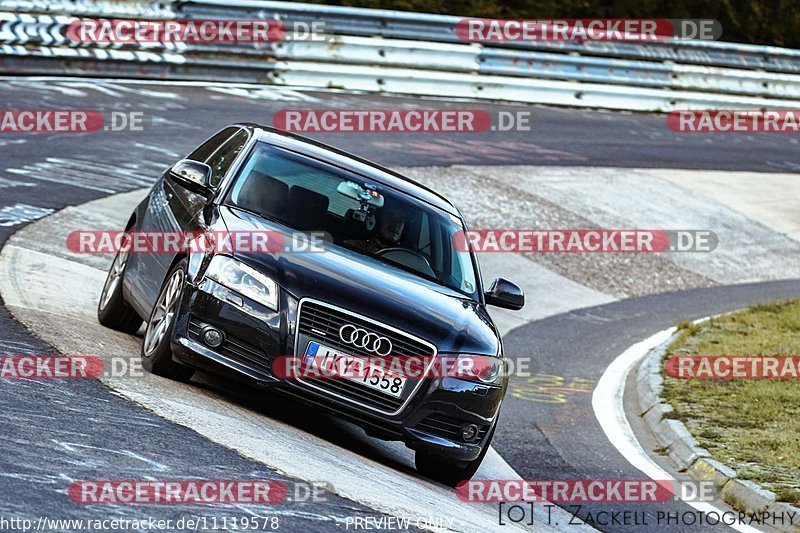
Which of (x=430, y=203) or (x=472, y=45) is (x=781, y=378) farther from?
(x=472, y=45)

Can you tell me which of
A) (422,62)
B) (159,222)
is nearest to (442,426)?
(159,222)

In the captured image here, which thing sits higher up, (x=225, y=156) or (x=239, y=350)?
(x=225, y=156)

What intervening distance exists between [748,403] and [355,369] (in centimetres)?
490

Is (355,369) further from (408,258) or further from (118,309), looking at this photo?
(118,309)

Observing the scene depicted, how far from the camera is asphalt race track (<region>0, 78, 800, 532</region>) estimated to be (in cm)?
613

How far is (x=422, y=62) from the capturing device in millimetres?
23938

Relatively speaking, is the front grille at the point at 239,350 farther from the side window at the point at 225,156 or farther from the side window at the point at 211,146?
the side window at the point at 211,146

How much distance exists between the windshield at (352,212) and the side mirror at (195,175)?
20cm

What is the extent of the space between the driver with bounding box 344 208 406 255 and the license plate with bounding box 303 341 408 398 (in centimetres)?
110

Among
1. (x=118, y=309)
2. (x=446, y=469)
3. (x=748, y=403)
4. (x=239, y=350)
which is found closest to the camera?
(x=239, y=350)

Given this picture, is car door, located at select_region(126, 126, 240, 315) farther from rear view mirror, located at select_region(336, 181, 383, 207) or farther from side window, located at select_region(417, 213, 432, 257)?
side window, located at select_region(417, 213, 432, 257)

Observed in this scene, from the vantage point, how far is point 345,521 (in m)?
6.11

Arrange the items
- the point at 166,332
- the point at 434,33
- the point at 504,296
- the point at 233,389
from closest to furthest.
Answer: the point at 166,332
the point at 233,389
the point at 504,296
the point at 434,33

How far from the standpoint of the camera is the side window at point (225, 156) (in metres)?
8.94
